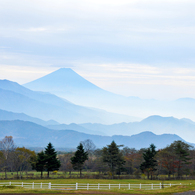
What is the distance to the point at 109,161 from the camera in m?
94.3

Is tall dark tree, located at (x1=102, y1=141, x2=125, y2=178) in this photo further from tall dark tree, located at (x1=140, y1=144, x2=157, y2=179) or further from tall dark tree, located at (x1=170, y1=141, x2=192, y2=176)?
tall dark tree, located at (x1=170, y1=141, x2=192, y2=176)

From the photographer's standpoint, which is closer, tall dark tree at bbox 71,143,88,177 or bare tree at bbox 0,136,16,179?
tall dark tree at bbox 71,143,88,177

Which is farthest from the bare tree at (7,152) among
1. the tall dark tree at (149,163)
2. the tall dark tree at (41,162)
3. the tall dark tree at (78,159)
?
the tall dark tree at (149,163)

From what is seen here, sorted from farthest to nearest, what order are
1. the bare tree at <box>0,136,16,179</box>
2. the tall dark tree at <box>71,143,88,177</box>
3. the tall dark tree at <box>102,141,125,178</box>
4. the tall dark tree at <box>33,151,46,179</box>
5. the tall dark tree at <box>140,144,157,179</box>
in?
the bare tree at <box>0,136,16,179</box> → the tall dark tree at <box>102,141,125,178</box> → the tall dark tree at <box>71,143,88,177</box> → the tall dark tree at <box>140,144,157,179</box> → the tall dark tree at <box>33,151,46,179</box>

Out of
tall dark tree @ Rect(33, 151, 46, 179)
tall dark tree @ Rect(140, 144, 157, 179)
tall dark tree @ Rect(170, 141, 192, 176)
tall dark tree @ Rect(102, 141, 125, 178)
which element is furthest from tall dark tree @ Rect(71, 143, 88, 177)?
tall dark tree @ Rect(170, 141, 192, 176)

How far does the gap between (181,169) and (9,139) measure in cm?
6286

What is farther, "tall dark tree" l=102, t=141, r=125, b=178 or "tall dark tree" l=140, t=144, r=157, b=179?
"tall dark tree" l=102, t=141, r=125, b=178

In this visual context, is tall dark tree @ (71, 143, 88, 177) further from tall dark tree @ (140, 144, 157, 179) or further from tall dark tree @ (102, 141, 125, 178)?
tall dark tree @ (140, 144, 157, 179)

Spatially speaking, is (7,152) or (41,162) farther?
(7,152)

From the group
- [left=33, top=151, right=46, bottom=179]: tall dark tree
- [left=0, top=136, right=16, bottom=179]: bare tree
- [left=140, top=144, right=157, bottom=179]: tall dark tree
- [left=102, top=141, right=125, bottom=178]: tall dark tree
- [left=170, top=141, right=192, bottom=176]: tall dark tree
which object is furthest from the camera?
[left=0, top=136, right=16, bottom=179]: bare tree

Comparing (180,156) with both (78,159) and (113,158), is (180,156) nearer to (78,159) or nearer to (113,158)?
(113,158)

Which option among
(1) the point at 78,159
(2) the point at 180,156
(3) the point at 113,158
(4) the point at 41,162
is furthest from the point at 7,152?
(2) the point at 180,156

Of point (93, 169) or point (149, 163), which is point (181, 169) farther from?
point (93, 169)

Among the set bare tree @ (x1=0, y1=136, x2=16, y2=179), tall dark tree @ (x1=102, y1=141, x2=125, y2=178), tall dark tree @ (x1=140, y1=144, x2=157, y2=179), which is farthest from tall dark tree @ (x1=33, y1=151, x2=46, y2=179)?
tall dark tree @ (x1=140, y1=144, x2=157, y2=179)
